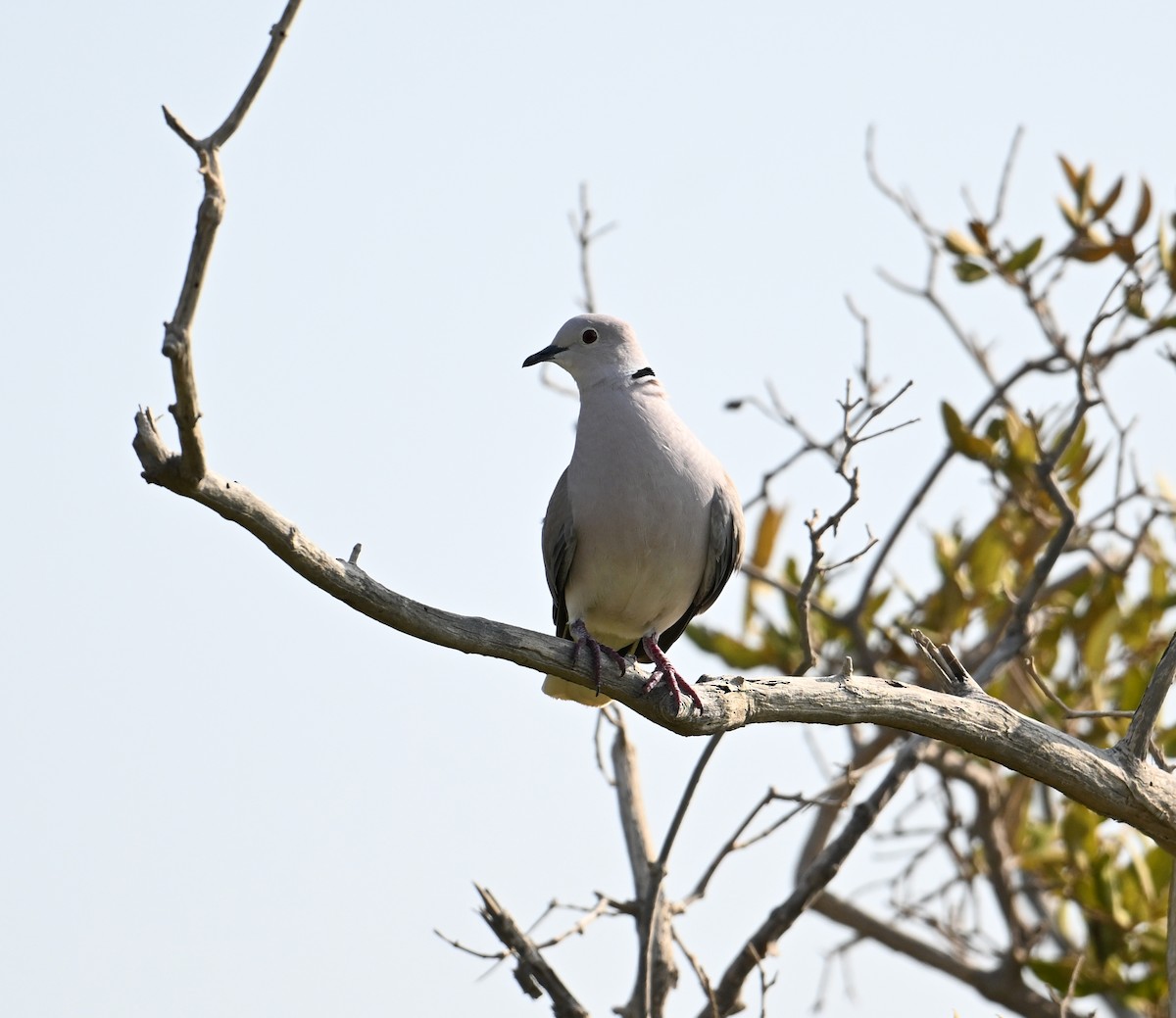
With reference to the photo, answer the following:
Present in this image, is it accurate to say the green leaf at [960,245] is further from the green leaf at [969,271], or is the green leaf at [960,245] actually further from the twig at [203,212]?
the twig at [203,212]

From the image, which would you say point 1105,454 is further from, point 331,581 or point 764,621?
point 331,581

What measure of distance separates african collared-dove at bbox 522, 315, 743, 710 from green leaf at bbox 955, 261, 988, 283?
165cm

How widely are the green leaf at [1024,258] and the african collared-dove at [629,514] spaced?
5.70ft

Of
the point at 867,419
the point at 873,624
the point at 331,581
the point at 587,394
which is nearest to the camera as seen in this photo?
the point at 331,581

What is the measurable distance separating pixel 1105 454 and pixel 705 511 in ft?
6.56

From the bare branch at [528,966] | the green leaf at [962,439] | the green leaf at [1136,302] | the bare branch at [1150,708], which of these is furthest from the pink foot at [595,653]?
the green leaf at [1136,302]

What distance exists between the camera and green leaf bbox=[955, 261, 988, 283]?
19.3 ft

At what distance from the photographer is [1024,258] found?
576 centimetres

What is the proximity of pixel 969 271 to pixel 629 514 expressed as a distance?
7.38ft

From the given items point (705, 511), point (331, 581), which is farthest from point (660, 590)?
point (331, 581)

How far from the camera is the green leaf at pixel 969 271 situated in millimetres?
5879

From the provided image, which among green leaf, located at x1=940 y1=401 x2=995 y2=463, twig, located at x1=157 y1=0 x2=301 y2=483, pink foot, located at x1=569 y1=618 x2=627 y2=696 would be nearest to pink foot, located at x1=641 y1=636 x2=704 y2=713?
pink foot, located at x1=569 y1=618 x2=627 y2=696

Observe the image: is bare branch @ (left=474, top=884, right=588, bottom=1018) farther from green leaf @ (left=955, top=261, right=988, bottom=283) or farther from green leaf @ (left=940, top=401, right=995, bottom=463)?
green leaf @ (left=955, top=261, right=988, bottom=283)

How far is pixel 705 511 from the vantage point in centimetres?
454
